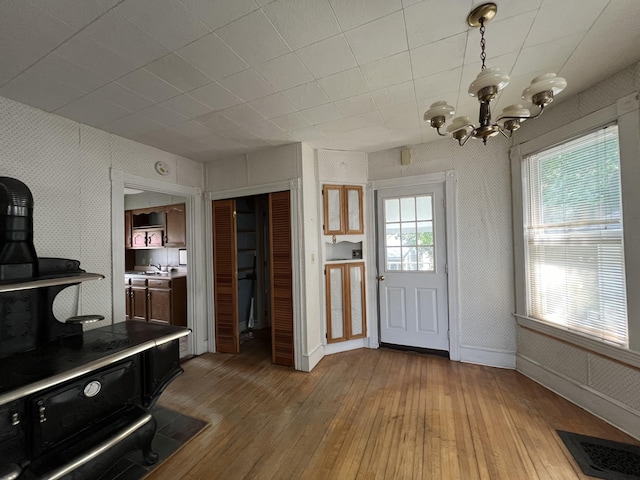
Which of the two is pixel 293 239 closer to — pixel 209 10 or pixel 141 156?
pixel 141 156

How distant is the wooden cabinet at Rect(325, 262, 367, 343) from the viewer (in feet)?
10.9

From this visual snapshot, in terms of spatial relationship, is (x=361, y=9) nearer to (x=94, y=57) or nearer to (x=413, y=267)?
(x=94, y=57)

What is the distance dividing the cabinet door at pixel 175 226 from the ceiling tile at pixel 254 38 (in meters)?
3.15

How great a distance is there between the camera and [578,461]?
1681mm

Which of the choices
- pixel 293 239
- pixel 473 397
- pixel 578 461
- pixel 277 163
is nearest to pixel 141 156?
pixel 277 163

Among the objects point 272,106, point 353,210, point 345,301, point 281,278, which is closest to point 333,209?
point 353,210

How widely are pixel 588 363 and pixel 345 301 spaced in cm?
219

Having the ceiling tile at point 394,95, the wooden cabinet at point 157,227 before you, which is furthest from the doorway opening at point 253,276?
the ceiling tile at point 394,95

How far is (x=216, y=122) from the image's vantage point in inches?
98.5

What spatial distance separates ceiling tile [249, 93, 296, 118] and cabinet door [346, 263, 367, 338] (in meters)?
1.88

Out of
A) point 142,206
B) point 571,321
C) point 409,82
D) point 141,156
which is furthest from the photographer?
point 142,206

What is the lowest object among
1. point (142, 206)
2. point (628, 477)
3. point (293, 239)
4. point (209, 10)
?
point (628, 477)

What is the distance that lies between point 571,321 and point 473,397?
41.3 inches

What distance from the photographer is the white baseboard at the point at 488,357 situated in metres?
2.88
